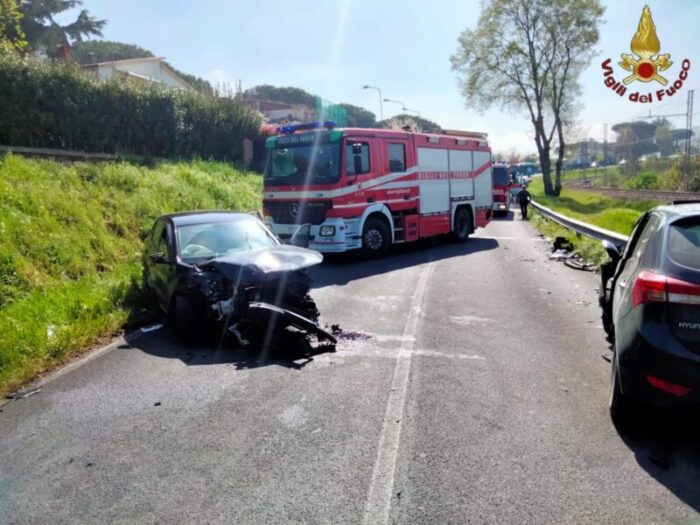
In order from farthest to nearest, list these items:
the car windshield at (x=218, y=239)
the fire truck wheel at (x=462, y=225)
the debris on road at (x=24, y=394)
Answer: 1. the fire truck wheel at (x=462, y=225)
2. the car windshield at (x=218, y=239)
3. the debris on road at (x=24, y=394)

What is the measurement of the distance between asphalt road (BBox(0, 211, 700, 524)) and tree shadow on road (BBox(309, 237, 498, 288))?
4.05m

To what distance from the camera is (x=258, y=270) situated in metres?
5.81

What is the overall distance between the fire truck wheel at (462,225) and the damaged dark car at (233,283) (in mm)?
9518

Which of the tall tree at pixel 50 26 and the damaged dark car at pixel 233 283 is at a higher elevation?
the tall tree at pixel 50 26

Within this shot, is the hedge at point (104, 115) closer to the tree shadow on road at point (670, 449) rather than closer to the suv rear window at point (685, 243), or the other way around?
the suv rear window at point (685, 243)

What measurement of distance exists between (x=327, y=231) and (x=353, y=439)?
7.95m

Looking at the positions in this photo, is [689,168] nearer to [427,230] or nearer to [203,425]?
[427,230]

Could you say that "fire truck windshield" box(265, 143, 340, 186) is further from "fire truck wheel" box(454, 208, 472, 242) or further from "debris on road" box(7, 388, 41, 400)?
"debris on road" box(7, 388, 41, 400)

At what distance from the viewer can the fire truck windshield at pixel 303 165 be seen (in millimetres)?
11329

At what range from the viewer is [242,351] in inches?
231

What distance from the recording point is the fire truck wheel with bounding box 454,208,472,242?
15.8m

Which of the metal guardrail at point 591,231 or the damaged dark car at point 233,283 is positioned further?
the metal guardrail at point 591,231

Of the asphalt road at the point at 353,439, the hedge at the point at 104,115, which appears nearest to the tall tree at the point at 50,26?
the hedge at the point at 104,115

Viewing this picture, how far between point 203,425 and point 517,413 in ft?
8.13
